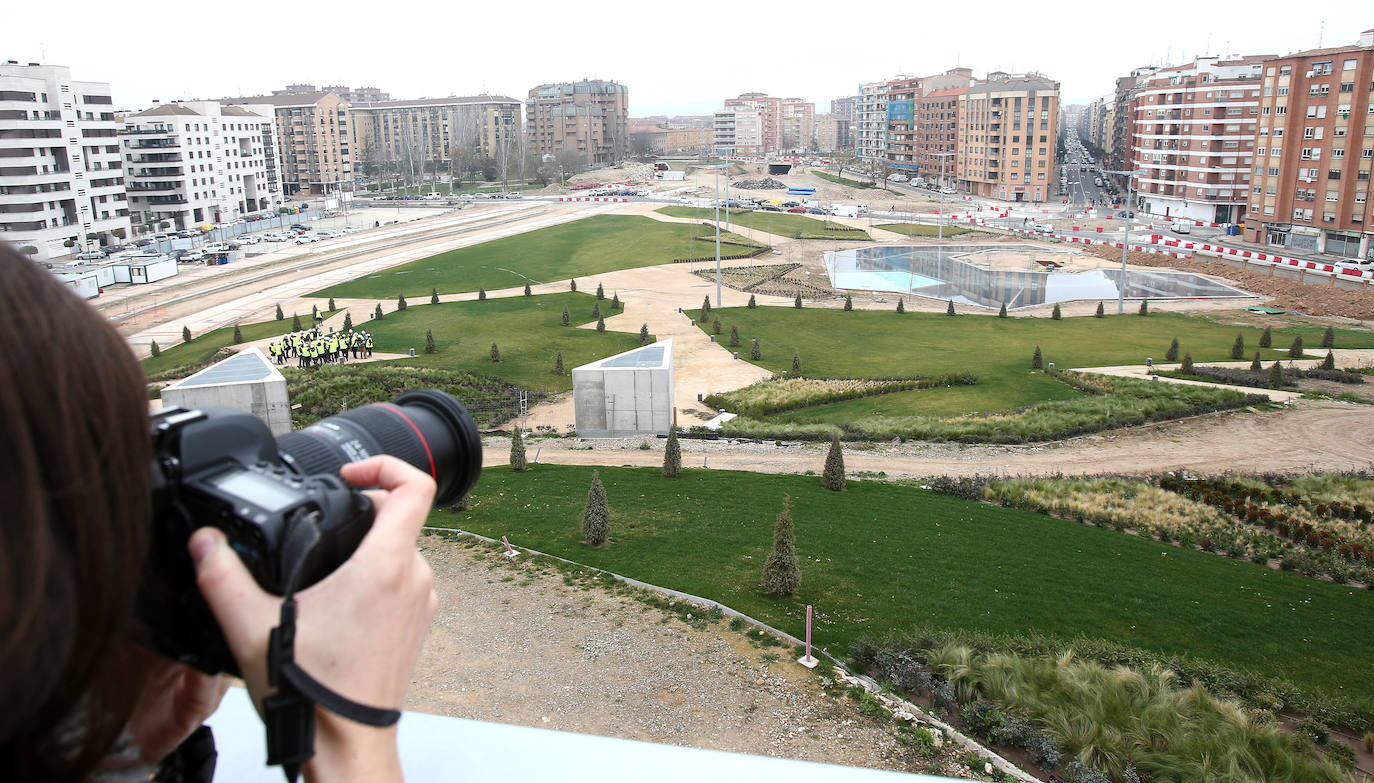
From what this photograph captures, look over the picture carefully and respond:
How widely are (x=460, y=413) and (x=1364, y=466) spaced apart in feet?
75.6

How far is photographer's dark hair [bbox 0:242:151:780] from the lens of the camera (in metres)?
0.94

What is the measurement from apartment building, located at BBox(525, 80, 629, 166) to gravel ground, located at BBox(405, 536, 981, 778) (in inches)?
4592

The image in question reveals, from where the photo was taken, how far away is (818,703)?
9.16 meters

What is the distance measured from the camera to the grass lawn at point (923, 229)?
213 ft

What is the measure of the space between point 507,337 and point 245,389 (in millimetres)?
12456

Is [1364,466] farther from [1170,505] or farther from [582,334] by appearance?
[582,334]

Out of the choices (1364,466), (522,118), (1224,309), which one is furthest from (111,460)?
(522,118)

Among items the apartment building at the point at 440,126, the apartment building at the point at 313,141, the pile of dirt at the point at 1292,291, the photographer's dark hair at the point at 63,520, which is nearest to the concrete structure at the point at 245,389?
the photographer's dark hair at the point at 63,520

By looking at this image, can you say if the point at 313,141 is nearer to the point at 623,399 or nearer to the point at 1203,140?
the point at 1203,140

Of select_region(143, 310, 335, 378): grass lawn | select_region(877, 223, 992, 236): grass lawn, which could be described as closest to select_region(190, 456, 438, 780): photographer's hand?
select_region(143, 310, 335, 378): grass lawn

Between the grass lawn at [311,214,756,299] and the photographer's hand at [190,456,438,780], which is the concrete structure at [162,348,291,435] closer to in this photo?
the grass lawn at [311,214,756,299]

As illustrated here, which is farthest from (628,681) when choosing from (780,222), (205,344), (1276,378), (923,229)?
(780,222)

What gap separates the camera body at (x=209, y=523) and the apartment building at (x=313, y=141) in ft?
355

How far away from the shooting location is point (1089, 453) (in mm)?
20828
